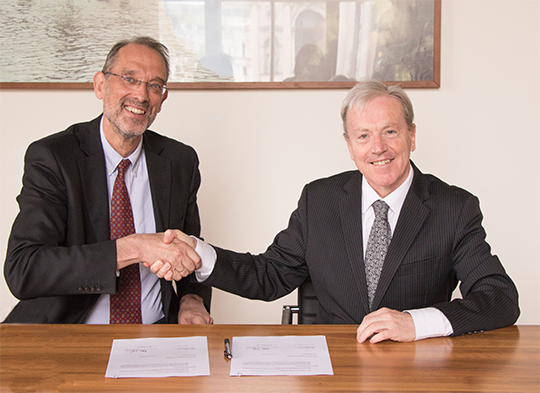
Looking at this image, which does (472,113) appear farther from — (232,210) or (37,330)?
(37,330)

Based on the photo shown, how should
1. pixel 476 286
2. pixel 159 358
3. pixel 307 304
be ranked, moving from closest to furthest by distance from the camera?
pixel 159 358 → pixel 476 286 → pixel 307 304

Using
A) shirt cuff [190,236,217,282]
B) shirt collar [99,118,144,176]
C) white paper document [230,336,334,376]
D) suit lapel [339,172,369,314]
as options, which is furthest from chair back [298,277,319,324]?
shirt collar [99,118,144,176]

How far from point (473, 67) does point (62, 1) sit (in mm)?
2557

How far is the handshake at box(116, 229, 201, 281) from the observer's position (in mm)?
2000

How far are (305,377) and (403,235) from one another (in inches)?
30.7

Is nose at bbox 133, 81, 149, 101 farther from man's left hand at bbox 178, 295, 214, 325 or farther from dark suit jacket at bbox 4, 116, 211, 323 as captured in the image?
man's left hand at bbox 178, 295, 214, 325

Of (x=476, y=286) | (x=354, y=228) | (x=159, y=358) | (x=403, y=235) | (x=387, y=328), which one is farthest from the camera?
(x=354, y=228)

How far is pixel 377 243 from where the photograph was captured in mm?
2006

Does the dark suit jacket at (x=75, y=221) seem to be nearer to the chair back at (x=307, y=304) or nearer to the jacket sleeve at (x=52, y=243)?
the jacket sleeve at (x=52, y=243)

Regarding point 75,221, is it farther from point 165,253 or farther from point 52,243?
point 165,253

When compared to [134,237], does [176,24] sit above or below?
above

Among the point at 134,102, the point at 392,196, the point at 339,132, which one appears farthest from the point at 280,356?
the point at 339,132

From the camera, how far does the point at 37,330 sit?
1701 mm

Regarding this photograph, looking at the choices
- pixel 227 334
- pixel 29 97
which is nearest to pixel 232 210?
pixel 29 97
